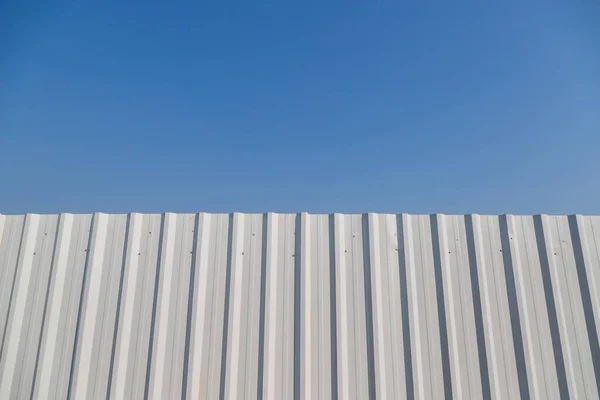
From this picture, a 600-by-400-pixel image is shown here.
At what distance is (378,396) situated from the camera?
102 inches

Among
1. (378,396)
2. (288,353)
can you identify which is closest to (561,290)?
(378,396)

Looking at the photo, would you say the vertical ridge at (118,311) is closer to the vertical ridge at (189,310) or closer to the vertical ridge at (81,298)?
the vertical ridge at (81,298)

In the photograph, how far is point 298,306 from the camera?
2.80 metres

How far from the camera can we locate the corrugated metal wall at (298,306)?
2.66m

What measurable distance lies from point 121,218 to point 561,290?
12.7 ft

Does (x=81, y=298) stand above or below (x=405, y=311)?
above

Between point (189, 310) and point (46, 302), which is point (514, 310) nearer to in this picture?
point (189, 310)

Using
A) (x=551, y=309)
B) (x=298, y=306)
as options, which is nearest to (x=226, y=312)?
(x=298, y=306)

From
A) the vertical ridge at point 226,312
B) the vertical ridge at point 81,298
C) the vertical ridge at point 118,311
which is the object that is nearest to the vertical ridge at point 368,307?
the vertical ridge at point 226,312

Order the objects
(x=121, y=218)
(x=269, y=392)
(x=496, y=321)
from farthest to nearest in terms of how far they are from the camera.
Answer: (x=121, y=218), (x=496, y=321), (x=269, y=392)

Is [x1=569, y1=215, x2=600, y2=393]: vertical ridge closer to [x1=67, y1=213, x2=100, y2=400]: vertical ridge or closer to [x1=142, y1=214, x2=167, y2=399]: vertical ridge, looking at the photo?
[x1=142, y1=214, x2=167, y2=399]: vertical ridge

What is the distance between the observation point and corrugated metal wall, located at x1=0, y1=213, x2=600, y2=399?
8.71 ft

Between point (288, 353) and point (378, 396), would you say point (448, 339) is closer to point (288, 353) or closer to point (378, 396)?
point (378, 396)

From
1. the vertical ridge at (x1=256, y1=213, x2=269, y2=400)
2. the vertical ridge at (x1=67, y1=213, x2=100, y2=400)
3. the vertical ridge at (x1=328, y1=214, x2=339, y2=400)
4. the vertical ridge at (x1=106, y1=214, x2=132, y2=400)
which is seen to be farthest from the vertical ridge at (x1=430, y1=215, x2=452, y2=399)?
the vertical ridge at (x1=67, y1=213, x2=100, y2=400)
